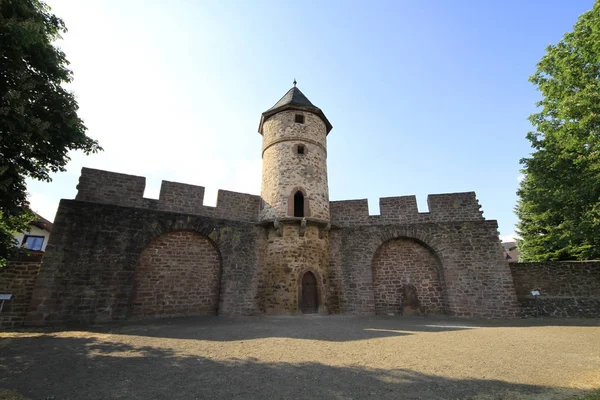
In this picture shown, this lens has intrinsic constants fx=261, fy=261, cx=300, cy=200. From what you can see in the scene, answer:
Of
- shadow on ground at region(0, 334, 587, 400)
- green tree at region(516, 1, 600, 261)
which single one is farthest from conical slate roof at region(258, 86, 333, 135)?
shadow on ground at region(0, 334, 587, 400)

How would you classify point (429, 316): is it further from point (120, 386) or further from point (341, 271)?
point (120, 386)

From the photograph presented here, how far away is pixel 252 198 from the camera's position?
12133 mm

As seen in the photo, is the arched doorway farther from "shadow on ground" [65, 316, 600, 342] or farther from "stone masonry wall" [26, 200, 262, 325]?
"stone masonry wall" [26, 200, 262, 325]

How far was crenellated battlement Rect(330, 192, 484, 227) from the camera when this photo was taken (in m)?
12.0

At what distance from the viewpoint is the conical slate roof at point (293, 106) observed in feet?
42.5

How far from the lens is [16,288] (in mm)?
7531

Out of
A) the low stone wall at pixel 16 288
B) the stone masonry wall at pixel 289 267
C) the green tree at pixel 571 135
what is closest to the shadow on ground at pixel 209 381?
the low stone wall at pixel 16 288

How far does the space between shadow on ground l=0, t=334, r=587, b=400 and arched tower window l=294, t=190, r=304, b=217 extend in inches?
290

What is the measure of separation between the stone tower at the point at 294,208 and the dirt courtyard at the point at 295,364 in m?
3.05

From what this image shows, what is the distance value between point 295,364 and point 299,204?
7755 millimetres

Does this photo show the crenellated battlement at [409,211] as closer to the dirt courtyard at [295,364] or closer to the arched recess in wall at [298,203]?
the arched recess in wall at [298,203]

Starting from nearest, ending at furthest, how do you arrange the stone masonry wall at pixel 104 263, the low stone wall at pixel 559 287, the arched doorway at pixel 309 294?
the stone masonry wall at pixel 104 263, the arched doorway at pixel 309 294, the low stone wall at pixel 559 287

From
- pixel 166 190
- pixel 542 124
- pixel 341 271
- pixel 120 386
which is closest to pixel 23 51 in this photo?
pixel 166 190

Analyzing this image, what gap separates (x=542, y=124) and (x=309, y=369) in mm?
12998
